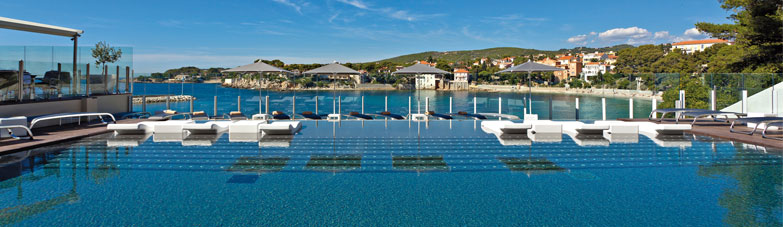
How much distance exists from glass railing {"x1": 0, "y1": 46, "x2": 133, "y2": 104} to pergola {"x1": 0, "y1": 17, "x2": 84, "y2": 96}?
0.67 ft

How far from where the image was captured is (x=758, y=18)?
15.1 m

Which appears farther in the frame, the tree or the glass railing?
the tree

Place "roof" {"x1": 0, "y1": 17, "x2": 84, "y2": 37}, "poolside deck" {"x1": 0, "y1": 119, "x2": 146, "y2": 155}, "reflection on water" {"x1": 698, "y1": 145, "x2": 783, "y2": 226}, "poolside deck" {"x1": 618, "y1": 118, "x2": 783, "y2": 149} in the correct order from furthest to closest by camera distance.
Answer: "roof" {"x1": 0, "y1": 17, "x2": 84, "y2": 37} < "poolside deck" {"x1": 618, "y1": 118, "x2": 783, "y2": 149} < "poolside deck" {"x1": 0, "y1": 119, "x2": 146, "y2": 155} < "reflection on water" {"x1": 698, "y1": 145, "x2": 783, "y2": 226}

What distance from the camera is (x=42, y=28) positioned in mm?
8938

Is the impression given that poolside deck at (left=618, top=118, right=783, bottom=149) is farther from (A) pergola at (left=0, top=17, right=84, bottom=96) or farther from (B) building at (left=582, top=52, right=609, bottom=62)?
(B) building at (left=582, top=52, right=609, bottom=62)

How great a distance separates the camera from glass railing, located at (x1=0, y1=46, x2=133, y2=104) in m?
8.78

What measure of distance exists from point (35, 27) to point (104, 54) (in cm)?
275

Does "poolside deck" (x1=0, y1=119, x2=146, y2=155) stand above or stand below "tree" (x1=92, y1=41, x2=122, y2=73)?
below

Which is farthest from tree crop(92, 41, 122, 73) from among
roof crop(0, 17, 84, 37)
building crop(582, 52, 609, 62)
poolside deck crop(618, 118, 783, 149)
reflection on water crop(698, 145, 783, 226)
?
building crop(582, 52, 609, 62)

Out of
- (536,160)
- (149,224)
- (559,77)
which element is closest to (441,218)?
(149,224)

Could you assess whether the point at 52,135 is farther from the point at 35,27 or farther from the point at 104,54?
the point at 104,54

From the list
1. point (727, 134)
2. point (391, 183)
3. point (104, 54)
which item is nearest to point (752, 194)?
point (391, 183)

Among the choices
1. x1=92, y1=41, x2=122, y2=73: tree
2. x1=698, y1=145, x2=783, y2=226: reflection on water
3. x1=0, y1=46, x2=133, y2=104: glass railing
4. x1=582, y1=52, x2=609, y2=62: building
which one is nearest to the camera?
x1=698, y1=145, x2=783, y2=226: reflection on water

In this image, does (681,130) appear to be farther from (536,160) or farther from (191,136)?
(191,136)
